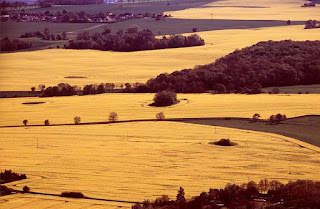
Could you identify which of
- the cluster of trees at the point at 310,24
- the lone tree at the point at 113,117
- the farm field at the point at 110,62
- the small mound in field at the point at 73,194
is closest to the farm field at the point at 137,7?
the cluster of trees at the point at 310,24

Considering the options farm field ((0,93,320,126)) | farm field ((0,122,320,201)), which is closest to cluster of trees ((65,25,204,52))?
farm field ((0,93,320,126))

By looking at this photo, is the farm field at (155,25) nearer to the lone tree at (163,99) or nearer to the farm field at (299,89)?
the farm field at (299,89)

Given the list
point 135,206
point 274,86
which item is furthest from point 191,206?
point 274,86

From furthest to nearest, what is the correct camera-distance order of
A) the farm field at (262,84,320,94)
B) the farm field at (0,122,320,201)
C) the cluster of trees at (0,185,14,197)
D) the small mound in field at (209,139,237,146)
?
the farm field at (262,84,320,94) → the small mound in field at (209,139,237,146) → the farm field at (0,122,320,201) → the cluster of trees at (0,185,14,197)

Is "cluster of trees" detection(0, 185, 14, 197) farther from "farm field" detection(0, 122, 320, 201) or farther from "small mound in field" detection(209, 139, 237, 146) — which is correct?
"small mound in field" detection(209, 139, 237, 146)

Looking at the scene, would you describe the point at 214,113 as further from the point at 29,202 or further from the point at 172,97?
the point at 29,202

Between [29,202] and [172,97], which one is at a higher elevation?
[172,97]

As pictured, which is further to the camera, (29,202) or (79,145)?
(79,145)
